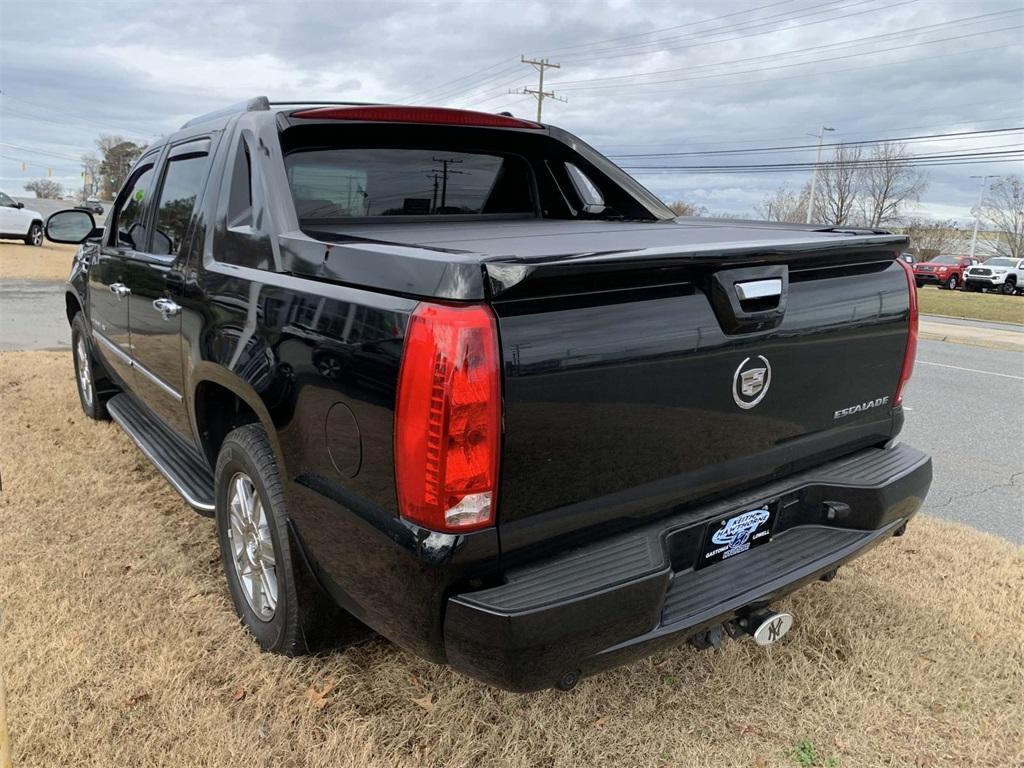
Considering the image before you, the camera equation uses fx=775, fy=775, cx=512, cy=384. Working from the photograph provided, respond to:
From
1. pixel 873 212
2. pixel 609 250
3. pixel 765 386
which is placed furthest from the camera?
pixel 873 212

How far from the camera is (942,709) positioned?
2.64m

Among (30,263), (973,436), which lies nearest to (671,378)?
(973,436)

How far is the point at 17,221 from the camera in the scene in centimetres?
2408

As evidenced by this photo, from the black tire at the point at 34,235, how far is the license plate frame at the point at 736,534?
27.9 metres

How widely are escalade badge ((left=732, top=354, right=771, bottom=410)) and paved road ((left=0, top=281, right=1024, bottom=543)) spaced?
2.83 m

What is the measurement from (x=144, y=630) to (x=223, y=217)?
1.58 m

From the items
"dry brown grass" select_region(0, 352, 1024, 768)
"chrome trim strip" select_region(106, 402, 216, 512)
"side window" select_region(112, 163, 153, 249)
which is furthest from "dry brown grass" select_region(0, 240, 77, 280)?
"dry brown grass" select_region(0, 352, 1024, 768)

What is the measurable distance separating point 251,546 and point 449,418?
1.39 meters

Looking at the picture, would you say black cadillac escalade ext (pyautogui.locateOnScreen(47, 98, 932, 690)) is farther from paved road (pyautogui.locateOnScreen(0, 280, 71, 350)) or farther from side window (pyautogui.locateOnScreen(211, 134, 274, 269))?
paved road (pyautogui.locateOnScreen(0, 280, 71, 350))

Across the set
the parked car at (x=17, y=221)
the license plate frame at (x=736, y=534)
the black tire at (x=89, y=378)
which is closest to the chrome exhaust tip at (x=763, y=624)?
the license plate frame at (x=736, y=534)

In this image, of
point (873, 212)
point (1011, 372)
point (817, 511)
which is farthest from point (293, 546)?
point (873, 212)

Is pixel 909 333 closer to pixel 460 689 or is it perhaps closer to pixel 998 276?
pixel 460 689

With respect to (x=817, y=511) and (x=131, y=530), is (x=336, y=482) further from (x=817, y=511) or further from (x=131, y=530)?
(x=131, y=530)

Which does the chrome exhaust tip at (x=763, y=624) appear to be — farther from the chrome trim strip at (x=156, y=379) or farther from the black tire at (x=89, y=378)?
the black tire at (x=89, y=378)
